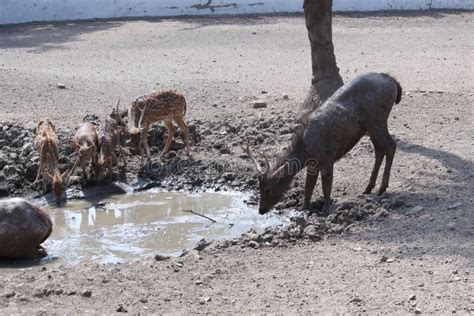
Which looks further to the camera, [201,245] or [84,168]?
[84,168]

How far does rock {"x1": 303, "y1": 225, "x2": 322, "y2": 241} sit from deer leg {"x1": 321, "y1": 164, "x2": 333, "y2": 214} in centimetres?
95

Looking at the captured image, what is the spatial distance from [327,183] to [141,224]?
2.22 meters

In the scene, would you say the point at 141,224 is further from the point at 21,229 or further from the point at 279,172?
the point at 21,229

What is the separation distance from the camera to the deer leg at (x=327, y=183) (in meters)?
10.4

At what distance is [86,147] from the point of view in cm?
1209

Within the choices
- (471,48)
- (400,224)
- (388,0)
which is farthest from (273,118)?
(388,0)

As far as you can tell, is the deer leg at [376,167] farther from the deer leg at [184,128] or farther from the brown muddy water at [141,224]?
the deer leg at [184,128]

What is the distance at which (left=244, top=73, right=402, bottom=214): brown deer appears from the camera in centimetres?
A: 1044

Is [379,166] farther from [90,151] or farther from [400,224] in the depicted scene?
[90,151]

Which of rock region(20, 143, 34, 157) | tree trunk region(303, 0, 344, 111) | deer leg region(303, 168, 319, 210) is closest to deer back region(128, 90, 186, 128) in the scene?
rock region(20, 143, 34, 157)

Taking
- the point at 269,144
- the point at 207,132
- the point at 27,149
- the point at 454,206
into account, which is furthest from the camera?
the point at 207,132

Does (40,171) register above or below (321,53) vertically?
below

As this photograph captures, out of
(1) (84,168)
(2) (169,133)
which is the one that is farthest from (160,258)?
(2) (169,133)

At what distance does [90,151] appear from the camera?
12117 millimetres
